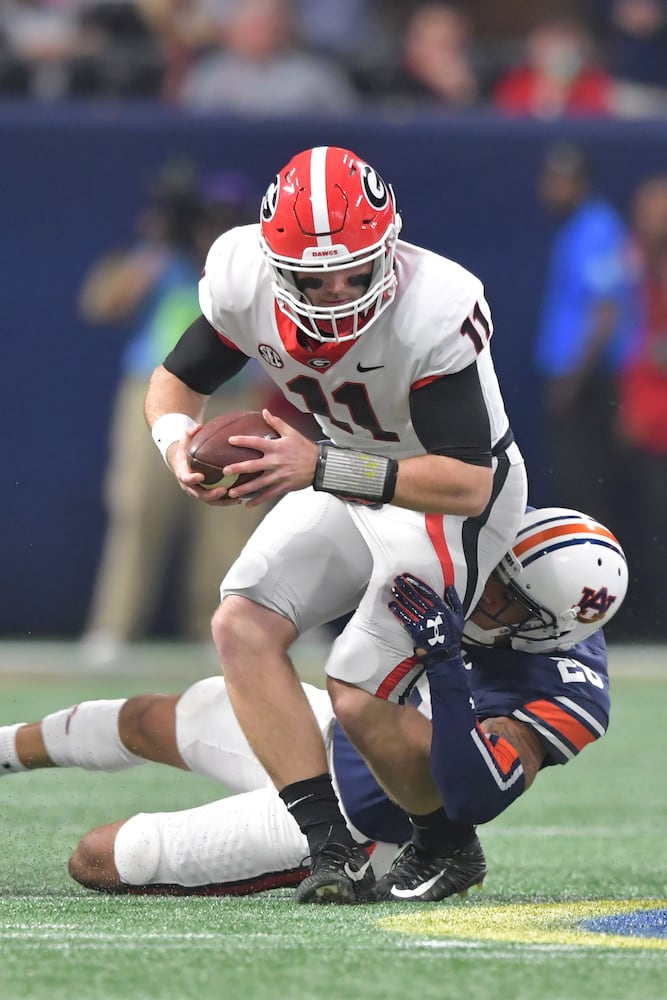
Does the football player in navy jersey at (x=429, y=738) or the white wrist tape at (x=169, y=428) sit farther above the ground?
the white wrist tape at (x=169, y=428)

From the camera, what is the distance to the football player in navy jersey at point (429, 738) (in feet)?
12.7

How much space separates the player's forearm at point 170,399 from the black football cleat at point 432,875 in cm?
113

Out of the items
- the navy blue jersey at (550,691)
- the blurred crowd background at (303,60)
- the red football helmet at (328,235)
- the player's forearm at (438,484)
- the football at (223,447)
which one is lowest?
Answer: the navy blue jersey at (550,691)

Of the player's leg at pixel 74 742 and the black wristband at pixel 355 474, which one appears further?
the player's leg at pixel 74 742

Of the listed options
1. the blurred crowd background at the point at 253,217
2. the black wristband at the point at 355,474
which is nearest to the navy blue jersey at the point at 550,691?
the black wristband at the point at 355,474

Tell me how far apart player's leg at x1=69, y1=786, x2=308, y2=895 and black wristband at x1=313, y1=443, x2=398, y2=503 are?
0.75 meters

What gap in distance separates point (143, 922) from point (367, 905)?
533mm

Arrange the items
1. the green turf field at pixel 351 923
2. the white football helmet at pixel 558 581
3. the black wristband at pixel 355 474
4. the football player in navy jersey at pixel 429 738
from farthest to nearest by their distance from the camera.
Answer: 1. the white football helmet at pixel 558 581
2. the football player in navy jersey at pixel 429 738
3. the black wristband at pixel 355 474
4. the green turf field at pixel 351 923

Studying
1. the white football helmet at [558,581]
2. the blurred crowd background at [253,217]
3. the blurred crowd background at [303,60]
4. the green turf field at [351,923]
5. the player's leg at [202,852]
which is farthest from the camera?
the blurred crowd background at [303,60]

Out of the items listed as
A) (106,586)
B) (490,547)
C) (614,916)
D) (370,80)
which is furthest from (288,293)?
(370,80)

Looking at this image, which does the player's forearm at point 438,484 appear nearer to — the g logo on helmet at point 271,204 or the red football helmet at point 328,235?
the red football helmet at point 328,235

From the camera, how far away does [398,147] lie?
9.06 metres

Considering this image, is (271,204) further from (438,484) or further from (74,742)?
(74,742)

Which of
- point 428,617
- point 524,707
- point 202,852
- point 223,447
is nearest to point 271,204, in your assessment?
point 223,447
